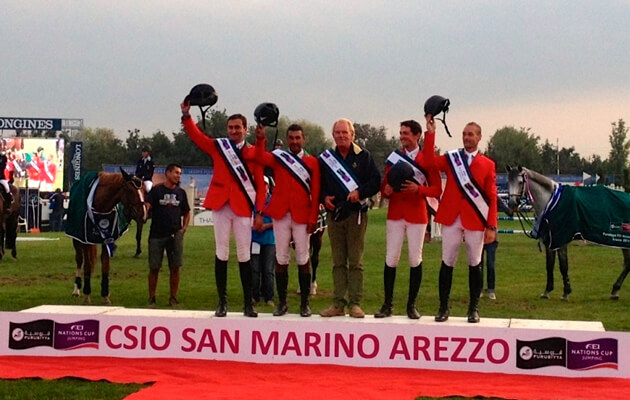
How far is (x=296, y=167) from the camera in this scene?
7867 millimetres

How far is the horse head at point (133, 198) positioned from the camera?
10.4 metres

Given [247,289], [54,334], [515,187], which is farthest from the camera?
[515,187]

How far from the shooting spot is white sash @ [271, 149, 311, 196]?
310 inches

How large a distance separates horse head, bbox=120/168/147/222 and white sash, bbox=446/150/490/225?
4.39 metres

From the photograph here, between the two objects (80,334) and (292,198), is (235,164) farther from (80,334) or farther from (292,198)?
(80,334)

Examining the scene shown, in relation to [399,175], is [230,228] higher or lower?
lower

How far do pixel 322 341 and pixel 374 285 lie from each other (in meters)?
5.83

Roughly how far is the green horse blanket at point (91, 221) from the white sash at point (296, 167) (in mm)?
3697

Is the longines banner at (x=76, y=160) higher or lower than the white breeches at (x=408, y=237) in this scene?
higher

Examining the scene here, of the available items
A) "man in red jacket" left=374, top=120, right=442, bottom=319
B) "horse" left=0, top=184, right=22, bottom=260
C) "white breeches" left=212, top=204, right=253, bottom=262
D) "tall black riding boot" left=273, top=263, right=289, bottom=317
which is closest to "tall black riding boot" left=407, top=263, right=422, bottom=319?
"man in red jacket" left=374, top=120, right=442, bottom=319

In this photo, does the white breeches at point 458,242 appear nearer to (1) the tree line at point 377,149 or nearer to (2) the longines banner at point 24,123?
(2) the longines banner at point 24,123

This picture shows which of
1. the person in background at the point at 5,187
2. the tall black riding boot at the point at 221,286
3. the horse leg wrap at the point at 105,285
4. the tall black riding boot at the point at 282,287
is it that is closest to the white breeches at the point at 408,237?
the tall black riding boot at the point at 282,287

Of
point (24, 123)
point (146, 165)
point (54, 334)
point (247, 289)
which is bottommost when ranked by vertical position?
point (54, 334)

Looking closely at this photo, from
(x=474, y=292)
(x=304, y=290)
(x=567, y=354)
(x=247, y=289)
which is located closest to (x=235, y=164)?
(x=247, y=289)
